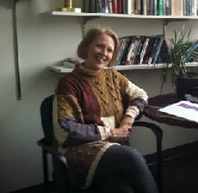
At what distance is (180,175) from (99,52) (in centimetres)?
140

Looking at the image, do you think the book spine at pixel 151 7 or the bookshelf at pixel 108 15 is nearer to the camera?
the bookshelf at pixel 108 15

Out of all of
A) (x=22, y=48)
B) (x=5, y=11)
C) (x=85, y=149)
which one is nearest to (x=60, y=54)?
(x=22, y=48)

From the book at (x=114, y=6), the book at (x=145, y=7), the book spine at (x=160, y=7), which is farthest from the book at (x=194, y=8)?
the book at (x=114, y=6)

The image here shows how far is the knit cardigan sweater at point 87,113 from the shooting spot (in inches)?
60.3

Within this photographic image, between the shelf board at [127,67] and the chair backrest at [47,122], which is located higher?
the shelf board at [127,67]

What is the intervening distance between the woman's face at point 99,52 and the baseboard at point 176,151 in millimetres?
1323

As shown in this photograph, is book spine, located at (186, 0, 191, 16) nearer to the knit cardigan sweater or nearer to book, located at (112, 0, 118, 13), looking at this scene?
book, located at (112, 0, 118, 13)

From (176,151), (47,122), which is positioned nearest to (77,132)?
(47,122)

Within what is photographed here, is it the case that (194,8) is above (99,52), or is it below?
above

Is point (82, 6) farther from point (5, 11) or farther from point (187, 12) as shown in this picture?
point (187, 12)

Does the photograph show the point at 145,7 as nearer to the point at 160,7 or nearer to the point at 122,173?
the point at 160,7

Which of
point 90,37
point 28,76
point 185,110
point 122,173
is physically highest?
point 90,37

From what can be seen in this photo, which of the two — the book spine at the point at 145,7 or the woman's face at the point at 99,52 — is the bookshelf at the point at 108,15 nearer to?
the book spine at the point at 145,7

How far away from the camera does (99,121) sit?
5.62ft
